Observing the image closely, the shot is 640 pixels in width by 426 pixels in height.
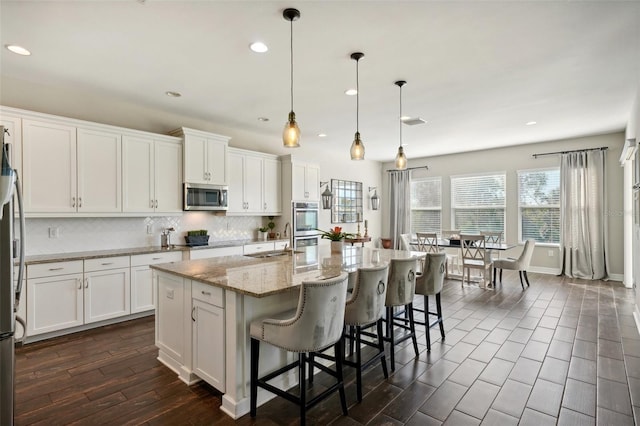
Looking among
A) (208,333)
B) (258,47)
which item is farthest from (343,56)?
(208,333)

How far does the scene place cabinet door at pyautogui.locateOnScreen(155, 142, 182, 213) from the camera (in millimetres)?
4430

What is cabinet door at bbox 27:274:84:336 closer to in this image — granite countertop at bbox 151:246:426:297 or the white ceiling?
granite countertop at bbox 151:246:426:297

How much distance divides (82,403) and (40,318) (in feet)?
5.23

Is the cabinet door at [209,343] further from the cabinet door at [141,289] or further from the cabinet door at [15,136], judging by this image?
the cabinet door at [15,136]

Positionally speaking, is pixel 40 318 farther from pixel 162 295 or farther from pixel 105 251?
pixel 162 295

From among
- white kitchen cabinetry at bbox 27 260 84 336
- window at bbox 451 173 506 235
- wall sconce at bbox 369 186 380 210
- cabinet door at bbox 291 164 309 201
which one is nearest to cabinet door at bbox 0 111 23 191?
white kitchen cabinetry at bbox 27 260 84 336

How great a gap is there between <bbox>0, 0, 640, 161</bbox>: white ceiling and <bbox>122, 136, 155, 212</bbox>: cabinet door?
1.98ft

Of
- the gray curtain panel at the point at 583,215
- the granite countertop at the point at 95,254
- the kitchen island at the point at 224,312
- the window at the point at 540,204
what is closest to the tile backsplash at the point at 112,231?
the granite countertop at the point at 95,254

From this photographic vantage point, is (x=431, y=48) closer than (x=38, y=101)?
Yes

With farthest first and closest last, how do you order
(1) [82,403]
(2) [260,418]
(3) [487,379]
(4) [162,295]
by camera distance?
(4) [162,295] → (3) [487,379] → (1) [82,403] → (2) [260,418]

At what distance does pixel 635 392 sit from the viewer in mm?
2434

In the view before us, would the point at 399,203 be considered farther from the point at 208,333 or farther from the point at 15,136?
the point at 15,136

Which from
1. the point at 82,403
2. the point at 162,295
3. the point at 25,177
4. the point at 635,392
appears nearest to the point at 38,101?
the point at 25,177

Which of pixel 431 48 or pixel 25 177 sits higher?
pixel 431 48
